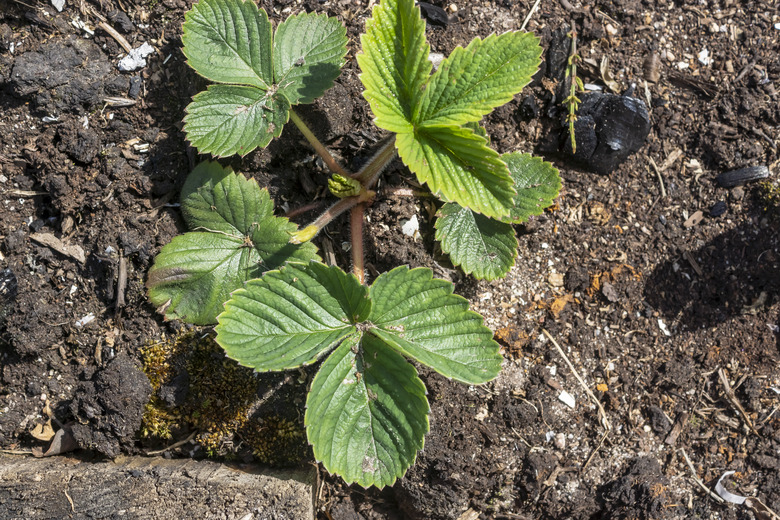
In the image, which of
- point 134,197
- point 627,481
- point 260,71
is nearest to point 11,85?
point 134,197

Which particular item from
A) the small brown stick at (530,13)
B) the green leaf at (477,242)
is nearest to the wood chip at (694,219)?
the green leaf at (477,242)

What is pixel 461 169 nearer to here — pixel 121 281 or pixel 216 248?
pixel 216 248

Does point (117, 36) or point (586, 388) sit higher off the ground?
point (117, 36)

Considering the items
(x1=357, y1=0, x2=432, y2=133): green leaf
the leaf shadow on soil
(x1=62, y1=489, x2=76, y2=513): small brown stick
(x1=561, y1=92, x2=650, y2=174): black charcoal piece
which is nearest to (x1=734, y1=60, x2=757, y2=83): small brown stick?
(x1=561, y1=92, x2=650, y2=174): black charcoal piece

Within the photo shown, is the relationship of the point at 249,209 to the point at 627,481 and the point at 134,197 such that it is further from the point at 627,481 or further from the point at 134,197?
the point at 627,481

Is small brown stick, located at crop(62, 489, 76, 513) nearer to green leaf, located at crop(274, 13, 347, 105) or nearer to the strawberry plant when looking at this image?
the strawberry plant

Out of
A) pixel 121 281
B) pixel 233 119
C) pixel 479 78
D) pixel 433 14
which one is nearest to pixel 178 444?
pixel 121 281

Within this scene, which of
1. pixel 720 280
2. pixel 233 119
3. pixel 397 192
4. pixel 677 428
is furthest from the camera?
pixel 720 280

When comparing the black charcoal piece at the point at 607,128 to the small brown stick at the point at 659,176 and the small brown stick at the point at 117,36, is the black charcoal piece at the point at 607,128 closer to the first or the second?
the small brown stick at the point at 659,176
